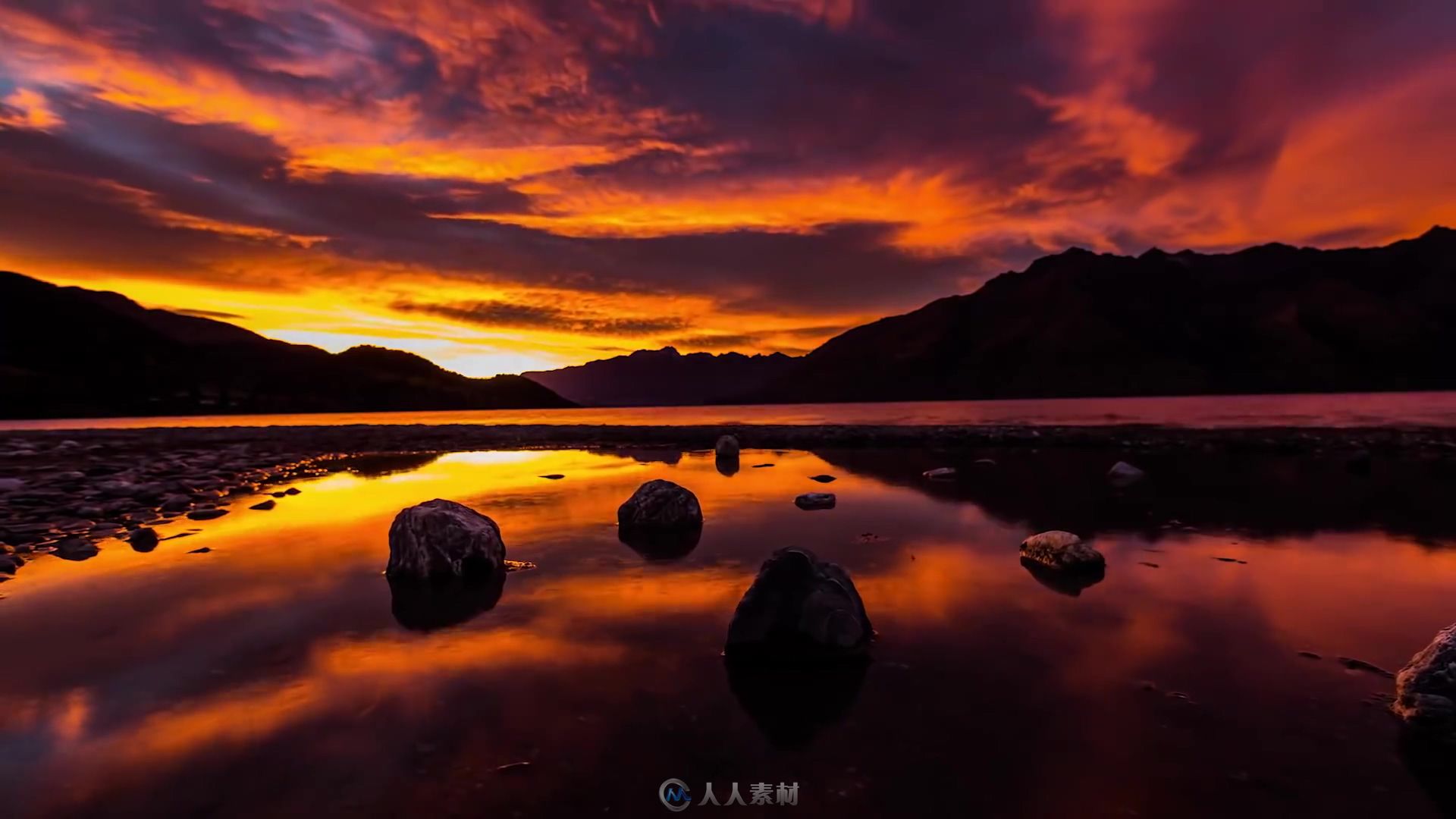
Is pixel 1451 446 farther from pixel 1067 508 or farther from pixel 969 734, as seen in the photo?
pixel 969 734

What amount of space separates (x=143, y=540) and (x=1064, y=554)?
1485 cm

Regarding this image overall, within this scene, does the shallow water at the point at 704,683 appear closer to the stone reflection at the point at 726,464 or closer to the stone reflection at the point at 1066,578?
the stone reflection at the point at 1066,578

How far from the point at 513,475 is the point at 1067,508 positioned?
56.1 feet

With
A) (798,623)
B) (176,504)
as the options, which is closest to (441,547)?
(798,623)

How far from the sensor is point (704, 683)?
5.34m

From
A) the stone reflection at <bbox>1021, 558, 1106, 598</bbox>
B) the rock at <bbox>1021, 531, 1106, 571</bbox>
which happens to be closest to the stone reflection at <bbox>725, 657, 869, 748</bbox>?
the stone reflection at <bbox>1021, 558, 1106, 598</bbox>

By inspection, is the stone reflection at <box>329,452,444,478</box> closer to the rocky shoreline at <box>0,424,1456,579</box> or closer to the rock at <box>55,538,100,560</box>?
the rocky shoreline at <box>0,424,1456,579</box>

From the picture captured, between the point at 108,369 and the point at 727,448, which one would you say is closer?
the point at 727,448

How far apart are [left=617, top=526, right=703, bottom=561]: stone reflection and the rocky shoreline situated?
8.44 m

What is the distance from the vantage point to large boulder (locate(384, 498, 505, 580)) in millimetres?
8703

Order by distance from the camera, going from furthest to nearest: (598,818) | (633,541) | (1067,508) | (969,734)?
(1067,508) → (633,541) → (969,734) → (598,818)

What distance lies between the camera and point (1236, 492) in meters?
15.7

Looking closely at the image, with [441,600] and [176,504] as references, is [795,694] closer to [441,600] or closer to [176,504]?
[441,600]

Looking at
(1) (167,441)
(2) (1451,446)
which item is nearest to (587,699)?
(2) (1451,446)
